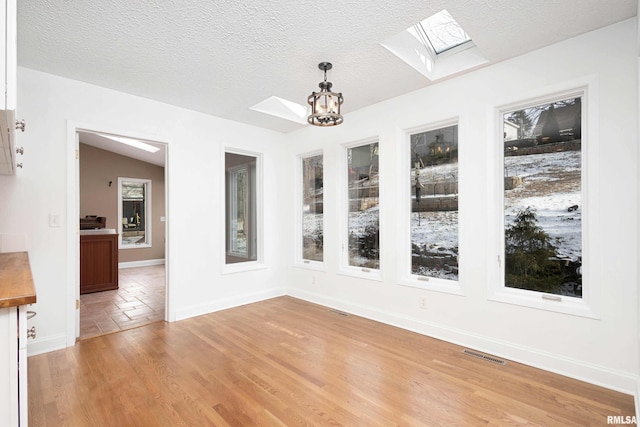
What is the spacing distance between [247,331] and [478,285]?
238 cm

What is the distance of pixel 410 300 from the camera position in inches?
134

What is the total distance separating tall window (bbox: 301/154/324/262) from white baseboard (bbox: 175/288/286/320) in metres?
0.74

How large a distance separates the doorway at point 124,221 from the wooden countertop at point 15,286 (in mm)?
2335

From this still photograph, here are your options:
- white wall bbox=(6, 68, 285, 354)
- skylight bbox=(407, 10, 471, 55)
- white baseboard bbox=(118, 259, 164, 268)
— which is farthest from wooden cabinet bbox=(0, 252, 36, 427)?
white baseboard bbox=(118, 259, 164, 268)

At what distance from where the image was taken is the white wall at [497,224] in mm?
2217

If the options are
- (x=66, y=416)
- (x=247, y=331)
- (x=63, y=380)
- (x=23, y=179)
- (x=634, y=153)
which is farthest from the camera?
(x=247, y=331)

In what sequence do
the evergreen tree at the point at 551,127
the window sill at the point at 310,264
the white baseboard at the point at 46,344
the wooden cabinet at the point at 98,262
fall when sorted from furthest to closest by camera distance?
the wooden cabinet at the point at 98,262
the window sill at the point at 310,264
the white baseboard at the point at 46,344
the evergreen tree at the point at 551,127

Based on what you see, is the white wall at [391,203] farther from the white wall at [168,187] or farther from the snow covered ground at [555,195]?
the snow covered ground at [555,195]

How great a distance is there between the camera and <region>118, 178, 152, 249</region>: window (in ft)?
25.4

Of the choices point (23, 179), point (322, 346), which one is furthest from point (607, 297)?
point (23, 179)

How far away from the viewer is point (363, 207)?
13.4 feet

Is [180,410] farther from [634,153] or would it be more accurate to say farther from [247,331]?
[634,153]

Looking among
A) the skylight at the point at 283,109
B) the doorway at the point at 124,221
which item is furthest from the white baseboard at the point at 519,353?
the doorway at the point at 124,221

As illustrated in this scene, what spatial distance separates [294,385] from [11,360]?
1.67 metres
